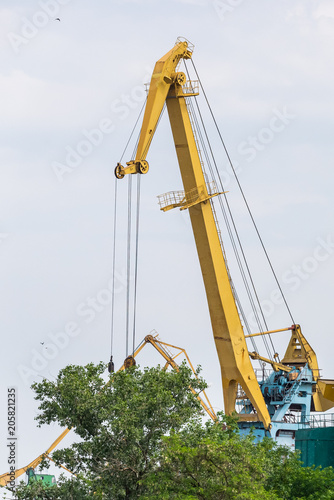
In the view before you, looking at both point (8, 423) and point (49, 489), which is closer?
point (49, 489)

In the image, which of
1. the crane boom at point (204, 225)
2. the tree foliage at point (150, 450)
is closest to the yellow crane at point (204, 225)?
the crane boom at point (204, 225)

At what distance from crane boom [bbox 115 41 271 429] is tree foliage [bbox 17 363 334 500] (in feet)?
34.8

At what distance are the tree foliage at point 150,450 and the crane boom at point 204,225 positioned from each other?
34.8 ft

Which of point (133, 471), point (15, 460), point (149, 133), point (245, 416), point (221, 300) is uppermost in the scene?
point (149, 133)

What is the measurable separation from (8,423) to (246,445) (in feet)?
31.3

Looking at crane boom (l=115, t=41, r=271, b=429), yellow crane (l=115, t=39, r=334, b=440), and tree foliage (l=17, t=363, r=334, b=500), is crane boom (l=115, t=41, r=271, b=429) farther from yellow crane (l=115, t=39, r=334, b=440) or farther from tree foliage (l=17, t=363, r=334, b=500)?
tree foliage (l=17, t=363, r=334, b=500)

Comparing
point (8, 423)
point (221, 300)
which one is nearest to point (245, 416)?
point (221, 300)

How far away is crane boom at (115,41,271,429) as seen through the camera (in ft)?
150

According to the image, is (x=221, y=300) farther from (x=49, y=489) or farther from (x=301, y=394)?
(x=49, y=489)

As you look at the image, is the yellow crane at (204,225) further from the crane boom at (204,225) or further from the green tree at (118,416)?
the green tree at (118,416)

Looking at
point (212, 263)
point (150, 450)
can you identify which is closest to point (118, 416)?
point (150, 450)

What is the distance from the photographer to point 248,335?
1930 inches

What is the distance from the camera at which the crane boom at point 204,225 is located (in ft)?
150

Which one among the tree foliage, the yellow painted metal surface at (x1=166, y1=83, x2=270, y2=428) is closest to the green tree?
the tree foliage
